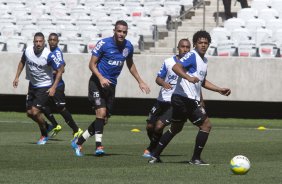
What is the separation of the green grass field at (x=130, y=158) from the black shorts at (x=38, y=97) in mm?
777

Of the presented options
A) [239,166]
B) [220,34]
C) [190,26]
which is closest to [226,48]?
[220,34]

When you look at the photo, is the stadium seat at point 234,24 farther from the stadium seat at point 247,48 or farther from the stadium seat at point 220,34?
the stadium seat at point 247,48

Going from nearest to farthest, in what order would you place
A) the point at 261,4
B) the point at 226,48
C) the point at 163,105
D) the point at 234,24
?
the point at 163,105 < the point at 226,48 < the point at 234,24 < the point at 261,4

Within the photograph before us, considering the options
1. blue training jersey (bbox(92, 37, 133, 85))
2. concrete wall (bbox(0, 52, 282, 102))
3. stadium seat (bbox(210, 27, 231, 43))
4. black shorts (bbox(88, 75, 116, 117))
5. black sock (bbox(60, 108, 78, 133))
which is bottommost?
concrete wall (bbox(0, 52, 282, 102))

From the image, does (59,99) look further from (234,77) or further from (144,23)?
(144,23)

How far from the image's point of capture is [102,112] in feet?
52.1

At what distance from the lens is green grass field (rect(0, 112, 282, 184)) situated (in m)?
12.2

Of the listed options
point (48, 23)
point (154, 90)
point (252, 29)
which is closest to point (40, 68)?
point (154, 90)

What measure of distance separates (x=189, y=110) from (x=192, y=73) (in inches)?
22.2

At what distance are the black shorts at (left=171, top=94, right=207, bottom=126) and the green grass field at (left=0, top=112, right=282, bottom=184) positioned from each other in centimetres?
73

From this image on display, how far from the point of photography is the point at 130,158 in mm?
15602

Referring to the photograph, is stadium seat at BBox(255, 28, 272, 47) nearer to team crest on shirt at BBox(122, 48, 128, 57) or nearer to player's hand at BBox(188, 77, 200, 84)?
team crest on shirt at BBox(122, 48, 128, 57)

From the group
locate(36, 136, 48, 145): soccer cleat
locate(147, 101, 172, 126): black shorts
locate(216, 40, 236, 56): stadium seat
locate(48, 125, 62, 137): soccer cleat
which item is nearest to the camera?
locate(147, 101, 172, 126): black shorts

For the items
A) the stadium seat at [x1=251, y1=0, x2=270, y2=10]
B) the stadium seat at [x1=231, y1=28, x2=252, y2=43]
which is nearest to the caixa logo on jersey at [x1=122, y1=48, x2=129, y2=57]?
the stadium seat at [x1=231, y1=28, x2=252, y2=43]
